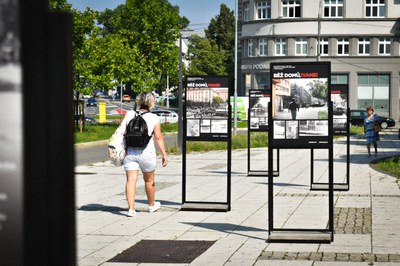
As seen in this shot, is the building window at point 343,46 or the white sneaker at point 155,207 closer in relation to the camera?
the white sneaker at point 155,207

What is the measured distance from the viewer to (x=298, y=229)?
33.5 ft

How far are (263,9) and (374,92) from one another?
14089 millimetres

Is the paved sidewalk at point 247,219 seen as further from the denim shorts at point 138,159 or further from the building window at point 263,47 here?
the building window at point 263,47

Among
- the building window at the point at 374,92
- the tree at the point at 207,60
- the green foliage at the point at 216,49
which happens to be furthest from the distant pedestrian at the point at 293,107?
the tree at the point at 207,60

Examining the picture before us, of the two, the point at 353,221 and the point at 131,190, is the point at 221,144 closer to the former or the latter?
the point at 131,190

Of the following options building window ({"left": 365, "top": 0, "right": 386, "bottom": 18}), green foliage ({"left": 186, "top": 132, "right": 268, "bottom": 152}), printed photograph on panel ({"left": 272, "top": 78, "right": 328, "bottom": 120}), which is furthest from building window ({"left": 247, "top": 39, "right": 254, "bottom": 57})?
printed photograph on panel ({"left": 272, "top": 78, "right": 328, "bottom": 120})

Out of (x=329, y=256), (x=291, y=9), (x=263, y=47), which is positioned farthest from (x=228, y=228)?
(x=263, y=47)

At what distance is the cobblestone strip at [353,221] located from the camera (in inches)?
425

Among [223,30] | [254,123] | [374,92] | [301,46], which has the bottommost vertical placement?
[254,123]

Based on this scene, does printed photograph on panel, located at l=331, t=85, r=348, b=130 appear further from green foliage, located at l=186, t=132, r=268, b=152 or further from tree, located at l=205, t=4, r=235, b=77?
tree, located at l=205, t=4, r=235, b=77

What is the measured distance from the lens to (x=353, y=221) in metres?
11.7

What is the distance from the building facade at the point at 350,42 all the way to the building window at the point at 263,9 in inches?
29.3

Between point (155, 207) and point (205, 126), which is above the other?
point (205, 126)

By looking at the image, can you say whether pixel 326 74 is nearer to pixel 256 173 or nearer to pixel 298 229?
pixel 298 229
